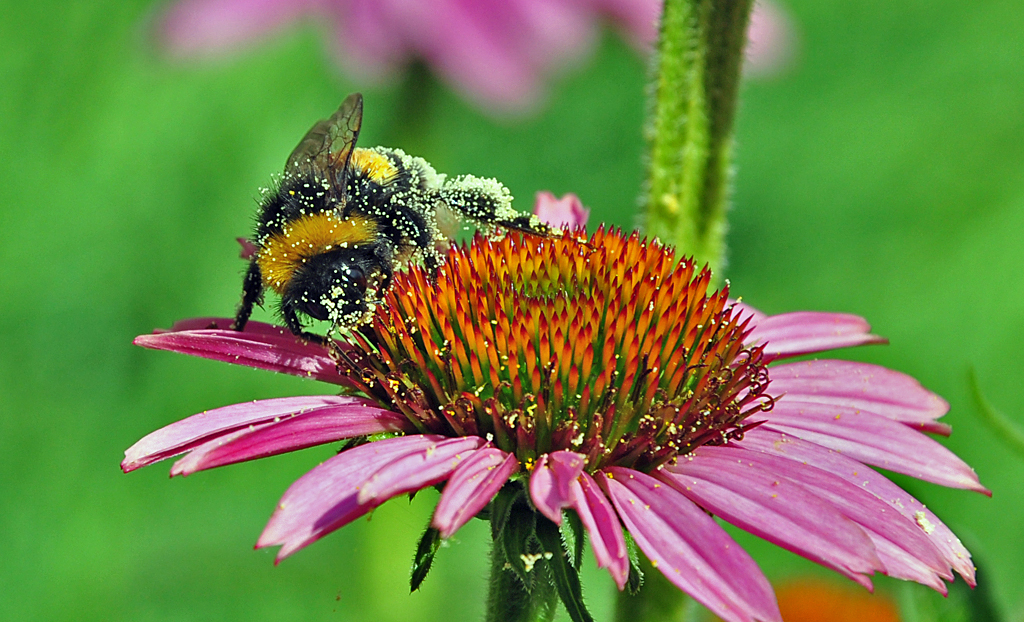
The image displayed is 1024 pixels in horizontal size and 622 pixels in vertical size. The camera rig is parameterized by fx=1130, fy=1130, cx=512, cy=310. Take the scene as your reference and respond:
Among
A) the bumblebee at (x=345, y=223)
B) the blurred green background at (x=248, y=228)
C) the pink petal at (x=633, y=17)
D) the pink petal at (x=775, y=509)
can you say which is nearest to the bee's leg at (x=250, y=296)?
the bumblebee at (x=345, y=223)

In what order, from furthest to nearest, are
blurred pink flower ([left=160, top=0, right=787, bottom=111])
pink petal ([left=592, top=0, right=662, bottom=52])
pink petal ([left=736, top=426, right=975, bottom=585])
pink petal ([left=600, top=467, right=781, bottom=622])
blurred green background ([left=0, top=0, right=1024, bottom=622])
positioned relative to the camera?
blurred green background ([left=0, top=0, right=1024, bottom=622]), pink petal ([left=592, top=0, right=662, bottom=52]), blurred pink flower ([left=160, top=0, right=787, bottom=111]), pink petal ([left=736, top=426, right=975, bottom=585]), pink petal ([left=600, top=467, right=781, bottom=622])

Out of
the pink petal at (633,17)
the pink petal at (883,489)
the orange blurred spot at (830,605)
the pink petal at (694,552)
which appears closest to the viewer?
the pink petal at (694,552)

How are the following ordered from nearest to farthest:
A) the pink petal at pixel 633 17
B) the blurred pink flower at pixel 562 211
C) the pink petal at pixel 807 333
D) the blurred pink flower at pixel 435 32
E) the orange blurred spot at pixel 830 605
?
the pink petal at pixel 807 333
the blurred pink flower at pixel 562 211
the orange blurred spot at pixel 830 605
the blurred pink flower at pixel 435 32
the pink petal at pixel 633 17

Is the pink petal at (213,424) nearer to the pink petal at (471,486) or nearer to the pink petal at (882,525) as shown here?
the pink petal at (471,486)

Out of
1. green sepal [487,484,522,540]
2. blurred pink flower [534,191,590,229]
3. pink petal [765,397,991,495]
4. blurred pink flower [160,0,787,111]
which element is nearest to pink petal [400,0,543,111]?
blurred pink flower [160,0,787,111]

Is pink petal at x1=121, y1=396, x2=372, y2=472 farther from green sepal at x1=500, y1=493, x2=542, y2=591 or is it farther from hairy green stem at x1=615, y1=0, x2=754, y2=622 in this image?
hairy green stem at x1=615, y1=0, x2=754, y2=622

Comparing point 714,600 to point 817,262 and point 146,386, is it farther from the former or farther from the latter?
point 817,262

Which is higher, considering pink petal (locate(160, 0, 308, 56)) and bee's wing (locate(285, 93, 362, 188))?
pink petal (locate(160, 0, 308, 56))

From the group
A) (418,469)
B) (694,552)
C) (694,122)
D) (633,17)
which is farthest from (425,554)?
(633,17)
